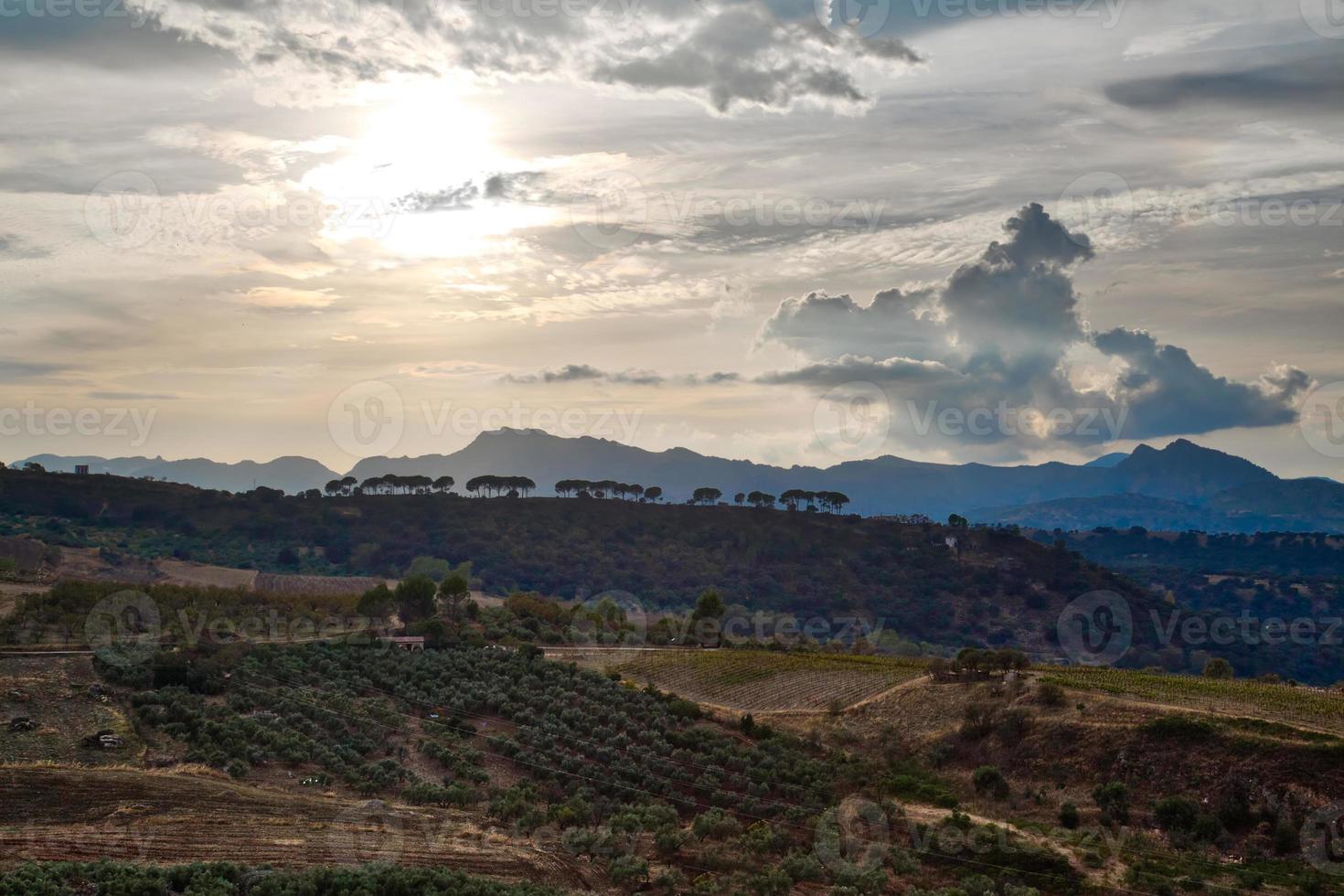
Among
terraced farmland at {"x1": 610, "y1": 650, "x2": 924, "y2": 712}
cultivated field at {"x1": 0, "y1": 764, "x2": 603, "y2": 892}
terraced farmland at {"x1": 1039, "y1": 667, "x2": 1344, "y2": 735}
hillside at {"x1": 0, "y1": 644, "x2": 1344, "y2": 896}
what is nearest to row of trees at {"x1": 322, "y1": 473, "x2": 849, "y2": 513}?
terraced farmland at {"x1": 610, "y1": 650, "x2": 924, "y2": 712}

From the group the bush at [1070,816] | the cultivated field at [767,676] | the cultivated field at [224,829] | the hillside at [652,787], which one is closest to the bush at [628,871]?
the hillside at [652,787]

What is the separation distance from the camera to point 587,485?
567 feet

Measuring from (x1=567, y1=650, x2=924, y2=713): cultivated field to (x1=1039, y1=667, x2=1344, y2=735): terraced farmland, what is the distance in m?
9.56

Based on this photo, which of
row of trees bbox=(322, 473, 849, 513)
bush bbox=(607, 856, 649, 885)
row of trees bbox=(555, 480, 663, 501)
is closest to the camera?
bush bbox=(607, 856, 649, 885)

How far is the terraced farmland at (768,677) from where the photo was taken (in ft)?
174

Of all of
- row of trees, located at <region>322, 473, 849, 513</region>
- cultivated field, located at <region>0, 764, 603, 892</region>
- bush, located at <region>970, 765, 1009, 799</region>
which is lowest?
bush, located at <region>970, 765, 1009, 799</region>

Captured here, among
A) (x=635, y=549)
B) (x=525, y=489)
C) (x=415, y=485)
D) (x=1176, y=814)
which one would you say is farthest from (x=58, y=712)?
(x=525, y=489)

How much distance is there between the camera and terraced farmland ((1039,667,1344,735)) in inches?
1517

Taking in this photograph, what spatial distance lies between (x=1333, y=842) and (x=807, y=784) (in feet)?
57.6

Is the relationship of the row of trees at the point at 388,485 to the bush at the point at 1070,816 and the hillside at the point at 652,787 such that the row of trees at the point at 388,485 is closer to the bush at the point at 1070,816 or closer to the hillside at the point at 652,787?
the hillside at the point at 652,787

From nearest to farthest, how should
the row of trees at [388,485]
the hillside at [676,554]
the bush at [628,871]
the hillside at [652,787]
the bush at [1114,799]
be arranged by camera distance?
the hillside at [652,787]
the bush at [628,871]
the bush at [1114,799]
the hillside at [676,554]
the row of trees at [388,485]

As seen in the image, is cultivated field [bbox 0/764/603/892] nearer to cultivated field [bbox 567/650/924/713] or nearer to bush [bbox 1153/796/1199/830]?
bush [bbox 1153/796/1199/830]

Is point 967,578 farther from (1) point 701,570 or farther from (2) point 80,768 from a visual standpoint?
(2) point 80,768

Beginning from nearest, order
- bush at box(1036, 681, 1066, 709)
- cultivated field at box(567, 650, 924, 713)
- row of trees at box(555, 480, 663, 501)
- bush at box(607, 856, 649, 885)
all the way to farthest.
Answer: bush at box(607, 856, 649, 885) → bush at box(1036, 681, 1066, 709) → cultivated field at box(567, 650, 924, 713) → row of trees at box(555, 480, 663, 501)
